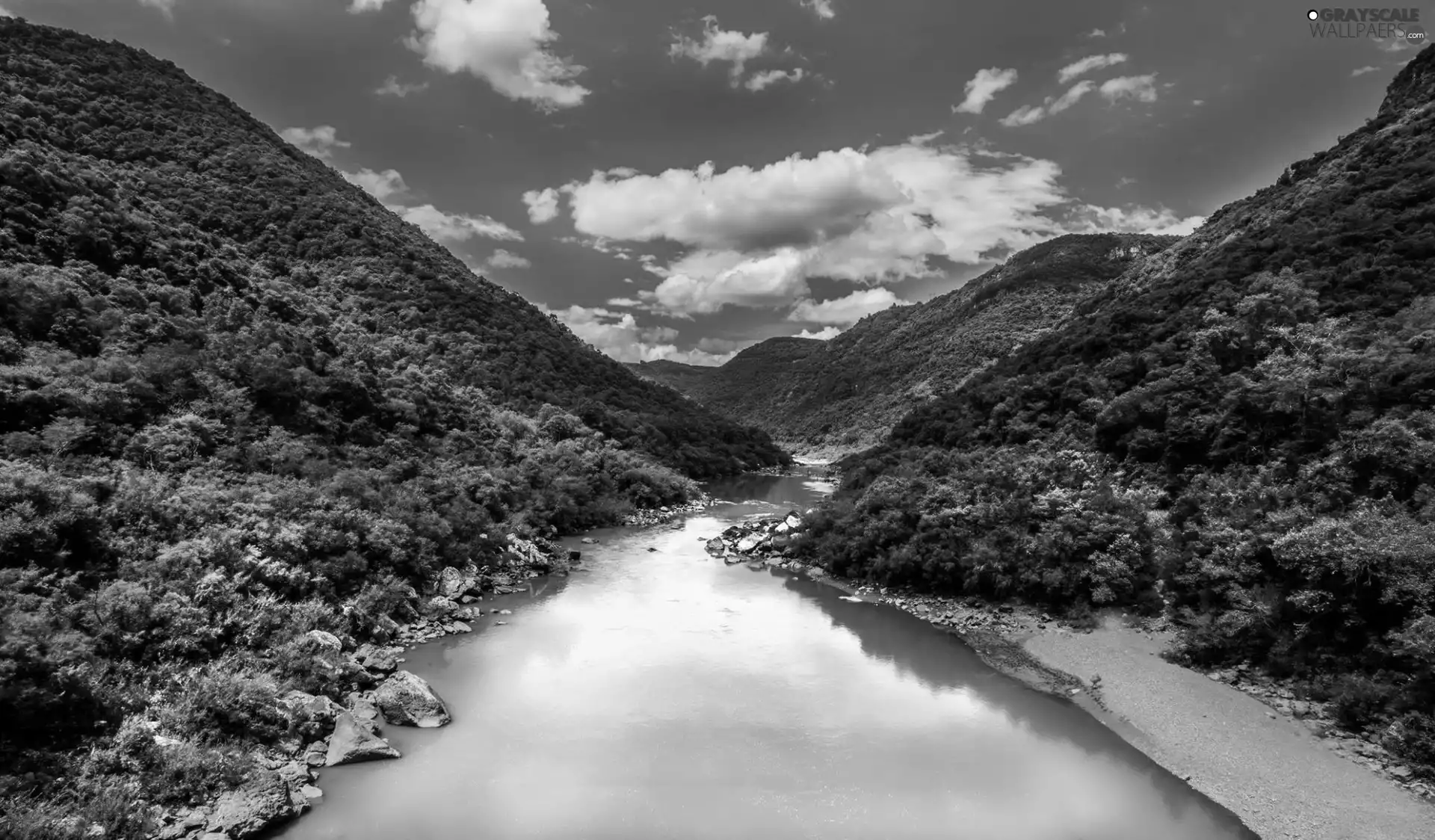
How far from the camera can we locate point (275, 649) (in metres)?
16.9

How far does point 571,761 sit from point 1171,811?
13032 mm

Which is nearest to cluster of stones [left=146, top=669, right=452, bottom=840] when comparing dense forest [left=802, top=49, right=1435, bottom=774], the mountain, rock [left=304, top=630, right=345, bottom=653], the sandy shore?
rock [left=304, top=630, right=345, bottom=653]

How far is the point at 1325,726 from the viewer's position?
47.2 ft

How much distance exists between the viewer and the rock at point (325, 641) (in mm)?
17672

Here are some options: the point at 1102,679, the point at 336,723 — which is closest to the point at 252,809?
the point at 336,723

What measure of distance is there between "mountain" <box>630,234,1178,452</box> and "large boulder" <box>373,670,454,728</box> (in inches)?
2907

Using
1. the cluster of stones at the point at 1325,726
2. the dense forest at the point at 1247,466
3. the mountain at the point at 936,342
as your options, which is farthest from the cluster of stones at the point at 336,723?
the mountain at the point at 936,342

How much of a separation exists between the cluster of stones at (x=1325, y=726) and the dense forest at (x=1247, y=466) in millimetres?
318

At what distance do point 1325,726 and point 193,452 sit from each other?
34.6m

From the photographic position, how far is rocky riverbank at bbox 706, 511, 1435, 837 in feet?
44.0

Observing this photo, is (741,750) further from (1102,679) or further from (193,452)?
(193,452)

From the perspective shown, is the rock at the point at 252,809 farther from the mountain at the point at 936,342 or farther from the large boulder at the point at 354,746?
the mountain at the point at 936,342

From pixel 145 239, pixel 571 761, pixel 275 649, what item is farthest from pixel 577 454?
pixel 571 761

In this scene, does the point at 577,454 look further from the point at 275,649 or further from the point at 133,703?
the point at 133,703
